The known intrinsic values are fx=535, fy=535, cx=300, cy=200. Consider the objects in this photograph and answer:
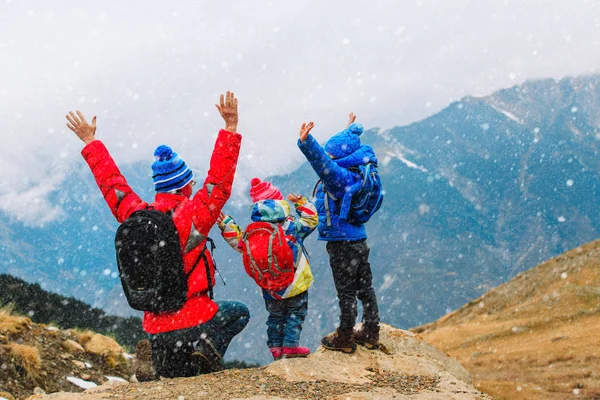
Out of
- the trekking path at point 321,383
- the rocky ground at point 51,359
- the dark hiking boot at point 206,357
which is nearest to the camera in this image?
the trekking path at point 321,383

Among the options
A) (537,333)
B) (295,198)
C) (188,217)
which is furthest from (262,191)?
(537,333)

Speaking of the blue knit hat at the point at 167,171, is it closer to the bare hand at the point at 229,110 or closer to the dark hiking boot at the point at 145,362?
the bare hand at the point at 229,110

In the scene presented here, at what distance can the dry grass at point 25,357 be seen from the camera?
7.49 metres

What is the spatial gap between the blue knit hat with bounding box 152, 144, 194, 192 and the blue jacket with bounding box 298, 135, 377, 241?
143 centimetres

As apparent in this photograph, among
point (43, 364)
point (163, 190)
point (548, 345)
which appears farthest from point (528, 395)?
point (43, 364)

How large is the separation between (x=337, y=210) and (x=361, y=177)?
1.55 feet

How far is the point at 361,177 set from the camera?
607 cm

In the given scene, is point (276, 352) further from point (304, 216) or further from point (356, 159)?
point (356, 159)

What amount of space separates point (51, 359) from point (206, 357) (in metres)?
4.73

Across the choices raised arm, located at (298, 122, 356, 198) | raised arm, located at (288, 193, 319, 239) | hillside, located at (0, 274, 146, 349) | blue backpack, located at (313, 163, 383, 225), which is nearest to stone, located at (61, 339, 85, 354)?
hillside, located at (0, 274, 146, 349)

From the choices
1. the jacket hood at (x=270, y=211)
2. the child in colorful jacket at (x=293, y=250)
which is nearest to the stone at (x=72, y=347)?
the child in colorful jacket at (x=293, y=250)

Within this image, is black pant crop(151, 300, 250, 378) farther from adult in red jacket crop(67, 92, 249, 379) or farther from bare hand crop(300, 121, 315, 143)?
bare hand crop(300, 121, 315, 143)

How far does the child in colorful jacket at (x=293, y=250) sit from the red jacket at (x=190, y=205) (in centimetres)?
86

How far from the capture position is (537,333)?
40.1 feet
